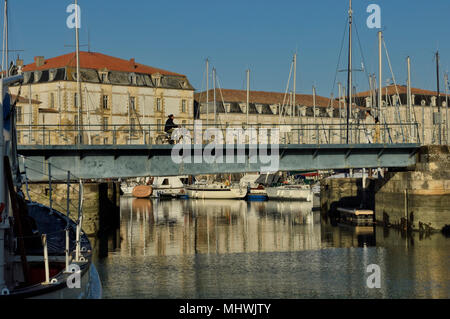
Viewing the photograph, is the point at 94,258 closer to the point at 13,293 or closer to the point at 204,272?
the point at 204,272

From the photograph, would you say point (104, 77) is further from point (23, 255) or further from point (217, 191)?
point (23, 255)

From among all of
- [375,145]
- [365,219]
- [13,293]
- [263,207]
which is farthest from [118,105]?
[13,293]

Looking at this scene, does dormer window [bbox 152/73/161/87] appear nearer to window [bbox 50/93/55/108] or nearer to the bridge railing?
window [bbox 50/93/55/108]

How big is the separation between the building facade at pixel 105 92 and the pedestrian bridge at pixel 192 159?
210 ft

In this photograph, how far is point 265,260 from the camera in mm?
33594

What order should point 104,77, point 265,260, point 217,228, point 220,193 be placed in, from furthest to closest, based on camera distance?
point 104,77 < point 220,193 < point 217,228 < point 265,260

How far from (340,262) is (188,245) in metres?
11.0

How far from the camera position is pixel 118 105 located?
117688 millimetres

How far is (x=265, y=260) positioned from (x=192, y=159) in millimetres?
6874

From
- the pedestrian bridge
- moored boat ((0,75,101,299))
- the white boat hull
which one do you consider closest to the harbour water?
moored boat ((0,75,101,299))

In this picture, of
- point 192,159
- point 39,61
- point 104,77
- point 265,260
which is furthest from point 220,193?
point 265,260

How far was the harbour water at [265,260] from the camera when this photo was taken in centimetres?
2562

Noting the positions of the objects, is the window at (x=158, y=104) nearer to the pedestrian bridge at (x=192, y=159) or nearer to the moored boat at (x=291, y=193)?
the moored boat at (x=291, y=193)

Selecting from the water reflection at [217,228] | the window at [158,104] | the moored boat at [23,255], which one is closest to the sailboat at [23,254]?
the moored boat at [23,255]
